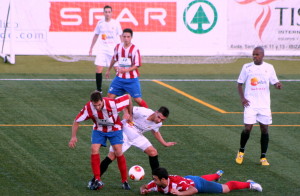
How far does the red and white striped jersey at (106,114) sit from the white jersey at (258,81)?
2968 millimetres

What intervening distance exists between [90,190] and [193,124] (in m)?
6.19

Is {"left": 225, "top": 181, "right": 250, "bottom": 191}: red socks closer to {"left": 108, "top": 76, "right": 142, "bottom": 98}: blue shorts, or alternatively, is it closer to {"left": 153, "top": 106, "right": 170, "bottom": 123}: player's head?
{"left": 153, "top": 106, "right": 170, "bottom": 123}: player's head

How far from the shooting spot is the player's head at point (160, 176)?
11.2 m

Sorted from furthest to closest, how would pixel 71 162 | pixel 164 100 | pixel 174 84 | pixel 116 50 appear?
1. pixel 174 84
2. pixel 164 100
3. pixel 116 50
4. pixel 71 162

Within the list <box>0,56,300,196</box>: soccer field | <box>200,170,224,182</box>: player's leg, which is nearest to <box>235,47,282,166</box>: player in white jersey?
<box>0,56,300,196</box>: soccer field

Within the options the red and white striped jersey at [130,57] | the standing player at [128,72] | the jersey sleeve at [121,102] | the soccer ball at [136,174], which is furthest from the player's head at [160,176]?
the red and white striped jersey at [130,57]

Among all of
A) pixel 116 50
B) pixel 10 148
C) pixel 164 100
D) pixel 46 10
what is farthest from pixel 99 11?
pixel 10 148

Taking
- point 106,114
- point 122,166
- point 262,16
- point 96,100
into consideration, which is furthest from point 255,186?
point 262,16

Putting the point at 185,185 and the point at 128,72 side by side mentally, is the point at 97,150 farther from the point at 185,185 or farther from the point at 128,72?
the point at 128,72

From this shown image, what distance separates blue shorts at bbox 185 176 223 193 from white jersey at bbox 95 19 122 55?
9.88 meters

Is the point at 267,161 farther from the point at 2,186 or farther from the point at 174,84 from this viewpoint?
the point at 174,84

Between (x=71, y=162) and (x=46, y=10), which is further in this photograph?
(x=46, y=10)

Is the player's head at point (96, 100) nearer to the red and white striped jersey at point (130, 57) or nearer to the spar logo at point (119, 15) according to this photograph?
the red and white striped jersey at point (130, 57)

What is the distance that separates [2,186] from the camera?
40.1 feet
